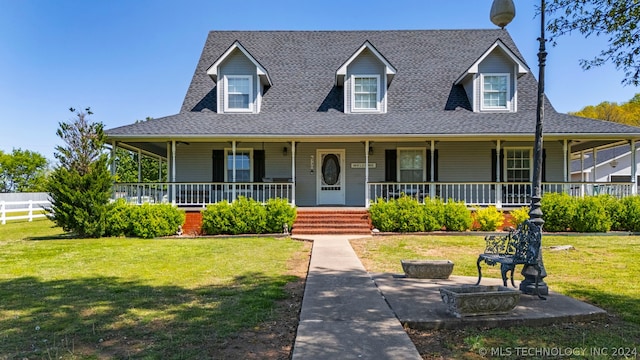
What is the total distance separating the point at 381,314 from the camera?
4.64 m

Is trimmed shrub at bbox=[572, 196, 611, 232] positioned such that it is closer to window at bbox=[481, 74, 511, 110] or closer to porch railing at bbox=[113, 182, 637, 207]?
porch railing at bbox=[113, 182, 637, 207]

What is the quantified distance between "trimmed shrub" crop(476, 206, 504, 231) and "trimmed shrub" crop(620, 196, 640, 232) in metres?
3.97

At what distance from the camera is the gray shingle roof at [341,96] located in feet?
46.4

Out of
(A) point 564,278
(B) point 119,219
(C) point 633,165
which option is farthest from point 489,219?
(B) point 119,219

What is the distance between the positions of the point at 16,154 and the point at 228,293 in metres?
63.1

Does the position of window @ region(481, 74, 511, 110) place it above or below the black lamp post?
above

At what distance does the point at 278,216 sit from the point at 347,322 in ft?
29.0

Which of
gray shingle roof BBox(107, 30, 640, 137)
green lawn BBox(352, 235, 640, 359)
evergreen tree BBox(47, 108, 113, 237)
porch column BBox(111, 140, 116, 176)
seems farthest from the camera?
gray shingle roof BBox(107, 30, 640, 137)

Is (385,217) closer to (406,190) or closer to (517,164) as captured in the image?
(406,190)

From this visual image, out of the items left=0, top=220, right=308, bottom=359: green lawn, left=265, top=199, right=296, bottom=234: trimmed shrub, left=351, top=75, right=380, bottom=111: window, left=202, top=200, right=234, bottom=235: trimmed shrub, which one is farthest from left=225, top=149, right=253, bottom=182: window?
left=0, top=220, right=308, bottom=359: green lawn

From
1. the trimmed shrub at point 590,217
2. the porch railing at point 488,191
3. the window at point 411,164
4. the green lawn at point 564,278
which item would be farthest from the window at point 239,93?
the trimmed shrub at point 590,217

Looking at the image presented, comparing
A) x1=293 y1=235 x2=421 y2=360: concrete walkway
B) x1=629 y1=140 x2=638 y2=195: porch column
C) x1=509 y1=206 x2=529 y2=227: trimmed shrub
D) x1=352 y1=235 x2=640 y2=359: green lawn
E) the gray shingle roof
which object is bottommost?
x1=352 y1=235 x2=640 y2=359: green lawn

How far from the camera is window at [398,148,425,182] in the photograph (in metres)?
16.1

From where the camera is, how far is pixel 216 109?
16.2m
